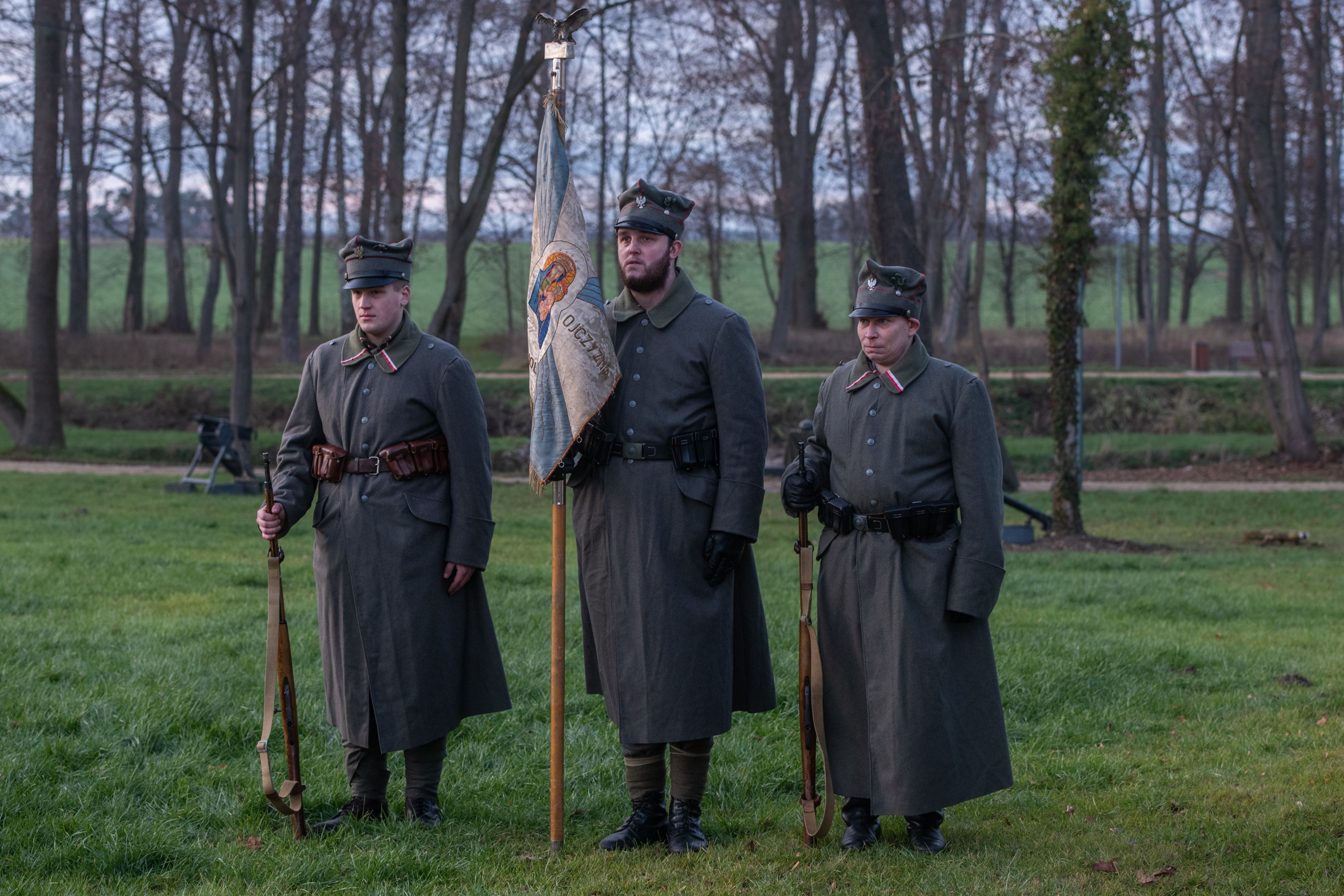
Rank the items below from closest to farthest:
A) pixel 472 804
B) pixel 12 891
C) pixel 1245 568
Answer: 1. pixel 12 891
2. pixel 472 804
3. pixel 1245 568

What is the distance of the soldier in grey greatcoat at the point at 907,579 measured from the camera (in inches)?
165

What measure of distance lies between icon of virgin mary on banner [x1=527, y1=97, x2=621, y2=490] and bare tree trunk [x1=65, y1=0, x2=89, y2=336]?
44.7ft

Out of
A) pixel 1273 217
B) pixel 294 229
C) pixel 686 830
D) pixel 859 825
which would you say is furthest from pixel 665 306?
pixel 294 229

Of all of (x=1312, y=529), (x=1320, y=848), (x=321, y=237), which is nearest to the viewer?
(x=1320, y=848)

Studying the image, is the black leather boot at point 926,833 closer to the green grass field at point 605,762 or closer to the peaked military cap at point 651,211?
the green grass field at point 605,762

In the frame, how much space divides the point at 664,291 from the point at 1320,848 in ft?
9.92

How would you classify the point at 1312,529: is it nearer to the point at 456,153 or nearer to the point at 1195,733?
the point at 1195,733

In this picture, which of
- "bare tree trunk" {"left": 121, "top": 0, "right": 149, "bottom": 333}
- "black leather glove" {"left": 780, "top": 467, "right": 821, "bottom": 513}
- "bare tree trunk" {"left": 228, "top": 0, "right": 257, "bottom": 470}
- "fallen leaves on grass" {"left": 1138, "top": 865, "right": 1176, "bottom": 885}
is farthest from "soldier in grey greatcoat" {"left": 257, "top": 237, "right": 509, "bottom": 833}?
"bare tree trunk" {"left": 121, "top": 0, "right": 149, "bottom": 333}

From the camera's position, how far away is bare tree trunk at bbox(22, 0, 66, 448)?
2023 centimetres

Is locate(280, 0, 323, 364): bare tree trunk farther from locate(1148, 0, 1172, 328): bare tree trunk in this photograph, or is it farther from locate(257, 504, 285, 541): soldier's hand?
locate(257, 504, 285, 541): soldier's hand

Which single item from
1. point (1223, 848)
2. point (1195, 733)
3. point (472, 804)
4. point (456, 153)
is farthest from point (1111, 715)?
point (456, 153)

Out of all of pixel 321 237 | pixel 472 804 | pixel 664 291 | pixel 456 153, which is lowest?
pixel 472 804

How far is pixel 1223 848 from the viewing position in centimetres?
425

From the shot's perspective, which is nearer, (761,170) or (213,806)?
(213,806)
